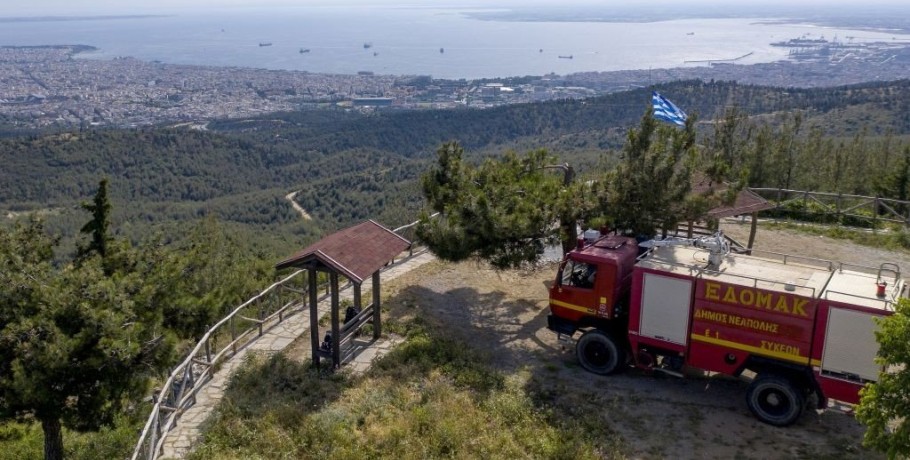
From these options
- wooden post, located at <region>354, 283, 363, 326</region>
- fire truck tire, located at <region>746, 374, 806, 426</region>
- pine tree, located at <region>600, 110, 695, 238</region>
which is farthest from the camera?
pine tree, located at <region>600, 110, 695, 238</region>

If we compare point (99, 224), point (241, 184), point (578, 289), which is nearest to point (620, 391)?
point (578, 289)

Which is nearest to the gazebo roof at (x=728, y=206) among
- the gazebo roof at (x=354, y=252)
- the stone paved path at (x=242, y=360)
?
the gazebo roof at (x=354, y=252)

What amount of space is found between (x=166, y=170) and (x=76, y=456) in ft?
283

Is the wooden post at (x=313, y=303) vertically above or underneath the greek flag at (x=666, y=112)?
underneath

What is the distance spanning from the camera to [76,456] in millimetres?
13711

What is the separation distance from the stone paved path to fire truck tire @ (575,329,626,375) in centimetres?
382

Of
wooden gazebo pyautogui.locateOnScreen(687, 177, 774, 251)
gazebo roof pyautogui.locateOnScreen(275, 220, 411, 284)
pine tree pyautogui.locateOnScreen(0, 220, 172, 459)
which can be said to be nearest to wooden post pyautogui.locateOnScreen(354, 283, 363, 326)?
gazebo roof pyautogui.locateOnScreen(275, 220, 411, 284)

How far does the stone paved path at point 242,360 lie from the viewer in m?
10.9

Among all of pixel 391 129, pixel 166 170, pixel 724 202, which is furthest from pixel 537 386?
pixel 391 129

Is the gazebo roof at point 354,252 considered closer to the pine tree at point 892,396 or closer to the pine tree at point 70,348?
the pine tree at point 70,348

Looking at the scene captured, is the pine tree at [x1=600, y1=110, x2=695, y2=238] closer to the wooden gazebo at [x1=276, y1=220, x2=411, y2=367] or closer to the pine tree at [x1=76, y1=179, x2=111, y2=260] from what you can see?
the wooden gazebo at [x1=276, y1=220, x2=411, y2=367]

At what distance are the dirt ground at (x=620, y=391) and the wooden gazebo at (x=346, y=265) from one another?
6.83ft

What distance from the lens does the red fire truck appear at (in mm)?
9914

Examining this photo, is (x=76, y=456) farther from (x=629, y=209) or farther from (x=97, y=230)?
(x=629, y=209)
